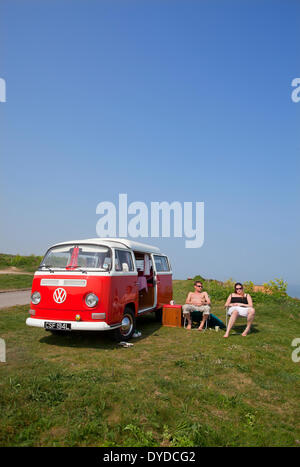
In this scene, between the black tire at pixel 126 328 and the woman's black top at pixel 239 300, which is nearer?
the black tire at pixel 126 328

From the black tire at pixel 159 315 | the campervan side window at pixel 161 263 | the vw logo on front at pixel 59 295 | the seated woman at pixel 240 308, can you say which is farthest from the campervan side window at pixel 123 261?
the black tire at pixel 159 315

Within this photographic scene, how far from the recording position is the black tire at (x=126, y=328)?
301 inches

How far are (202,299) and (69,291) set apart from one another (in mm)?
4031

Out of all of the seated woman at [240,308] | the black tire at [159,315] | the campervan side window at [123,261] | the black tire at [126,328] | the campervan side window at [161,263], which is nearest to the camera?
the black tire at [126,328]

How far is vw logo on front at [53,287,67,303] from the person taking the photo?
7098 millimetres

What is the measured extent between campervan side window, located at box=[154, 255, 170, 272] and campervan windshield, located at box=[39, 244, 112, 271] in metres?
3.50

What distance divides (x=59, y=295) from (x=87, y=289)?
66 cm

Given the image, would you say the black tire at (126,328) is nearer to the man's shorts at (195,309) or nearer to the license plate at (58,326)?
the license plate at (58,326)

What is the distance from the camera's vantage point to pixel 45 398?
14.3ft

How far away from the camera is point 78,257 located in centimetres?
763

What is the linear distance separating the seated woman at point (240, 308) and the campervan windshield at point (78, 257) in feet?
11.4

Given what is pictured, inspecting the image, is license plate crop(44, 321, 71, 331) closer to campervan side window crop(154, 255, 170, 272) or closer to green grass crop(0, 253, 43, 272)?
campervan side window crop(154, 255, 170, 272)
